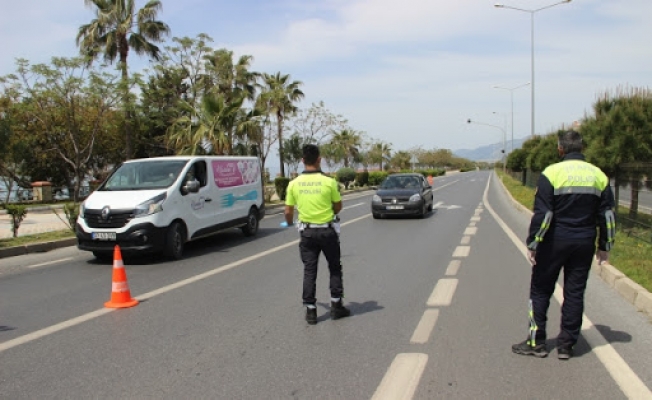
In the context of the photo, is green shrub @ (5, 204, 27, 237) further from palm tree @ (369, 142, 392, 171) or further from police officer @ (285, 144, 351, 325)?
palm tree @ (369, 142, 392, 171)

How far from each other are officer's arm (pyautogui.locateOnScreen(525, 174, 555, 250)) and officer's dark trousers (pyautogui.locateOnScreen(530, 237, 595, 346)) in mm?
108

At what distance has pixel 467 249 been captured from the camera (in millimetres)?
10680

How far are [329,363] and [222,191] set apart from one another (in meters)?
8.25

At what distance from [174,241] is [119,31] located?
898 inches

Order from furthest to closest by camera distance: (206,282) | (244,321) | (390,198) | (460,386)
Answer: (390,198) → (206,282) → (244,321) → (460,386)

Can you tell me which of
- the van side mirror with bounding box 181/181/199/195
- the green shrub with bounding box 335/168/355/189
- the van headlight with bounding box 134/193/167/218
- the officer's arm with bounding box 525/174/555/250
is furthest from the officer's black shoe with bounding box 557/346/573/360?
the green shrub with bounding box 335/168/355/189

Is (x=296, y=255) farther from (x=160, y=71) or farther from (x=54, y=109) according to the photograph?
(x=160, y=71)

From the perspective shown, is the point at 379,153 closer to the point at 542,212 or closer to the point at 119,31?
the point at 119,31

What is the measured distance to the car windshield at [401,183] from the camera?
60.0 ft

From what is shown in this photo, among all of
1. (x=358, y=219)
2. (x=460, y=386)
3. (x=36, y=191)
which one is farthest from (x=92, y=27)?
(x=460, y=386)

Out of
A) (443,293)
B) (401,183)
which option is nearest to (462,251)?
(443,293)

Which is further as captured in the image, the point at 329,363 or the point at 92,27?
the point at 92,27

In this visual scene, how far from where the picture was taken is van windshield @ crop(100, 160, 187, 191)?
10.6 m

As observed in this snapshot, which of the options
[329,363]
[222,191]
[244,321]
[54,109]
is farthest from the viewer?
[54,109]
